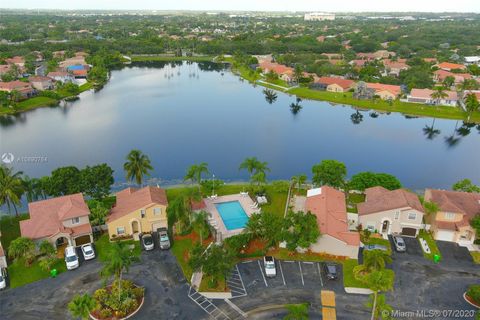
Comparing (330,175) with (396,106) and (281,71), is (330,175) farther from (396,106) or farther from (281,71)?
(281,71)

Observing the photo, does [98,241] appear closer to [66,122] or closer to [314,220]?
[314,220]

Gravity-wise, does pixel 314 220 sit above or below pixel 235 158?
above

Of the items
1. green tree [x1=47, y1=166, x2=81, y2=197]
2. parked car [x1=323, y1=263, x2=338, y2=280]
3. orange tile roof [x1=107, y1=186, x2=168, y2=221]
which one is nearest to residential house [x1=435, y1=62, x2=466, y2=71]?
parked car [x1=323, y1=263, x2=338, y2=280]

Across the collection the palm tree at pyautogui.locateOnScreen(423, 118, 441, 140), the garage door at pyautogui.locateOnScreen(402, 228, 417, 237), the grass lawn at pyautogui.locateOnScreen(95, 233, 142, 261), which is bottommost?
→ the palm tree at pyautogui.locateOnScreen(423, 118, 441, 140)

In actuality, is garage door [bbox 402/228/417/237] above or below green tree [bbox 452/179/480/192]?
below

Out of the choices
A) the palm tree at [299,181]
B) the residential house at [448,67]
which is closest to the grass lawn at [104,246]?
the palm tree at [299,181]

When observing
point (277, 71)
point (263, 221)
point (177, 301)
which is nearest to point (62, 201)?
point (177, 301)

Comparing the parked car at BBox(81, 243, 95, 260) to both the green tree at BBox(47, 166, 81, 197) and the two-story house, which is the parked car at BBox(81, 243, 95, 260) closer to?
the two-story house
